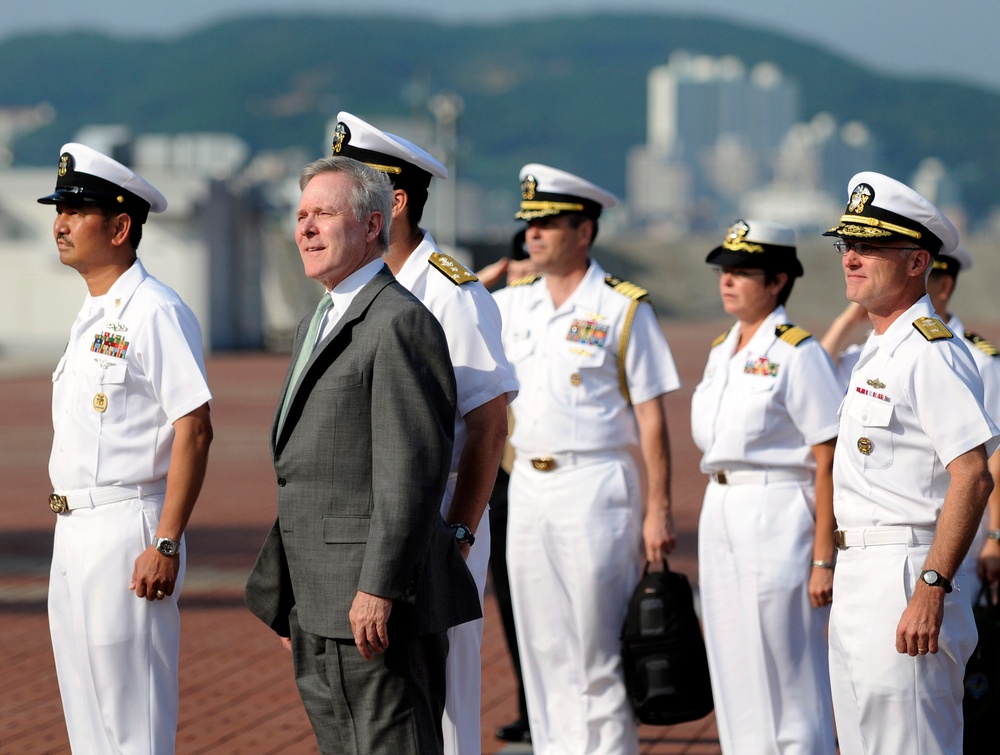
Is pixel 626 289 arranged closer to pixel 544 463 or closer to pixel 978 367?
pixel 544 463

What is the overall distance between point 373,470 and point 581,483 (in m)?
1.99

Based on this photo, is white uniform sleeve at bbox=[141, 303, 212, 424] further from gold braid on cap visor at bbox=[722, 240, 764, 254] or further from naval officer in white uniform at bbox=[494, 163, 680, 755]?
gold braid on cap visor at bbox=[722, 240, 764, 254]

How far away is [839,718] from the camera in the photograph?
143 inches

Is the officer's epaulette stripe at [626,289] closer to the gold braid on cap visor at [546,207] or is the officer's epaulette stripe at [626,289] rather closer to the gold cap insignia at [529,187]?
the gold braid on cap visor at [546,207]

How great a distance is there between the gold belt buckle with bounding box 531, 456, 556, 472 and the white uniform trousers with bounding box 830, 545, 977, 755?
1.61 m

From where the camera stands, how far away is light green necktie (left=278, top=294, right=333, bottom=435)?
10.5ft

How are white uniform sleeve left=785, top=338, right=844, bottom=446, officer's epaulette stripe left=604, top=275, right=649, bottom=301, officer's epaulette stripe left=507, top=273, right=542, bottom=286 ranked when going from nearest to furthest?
white uniform sleeve left=785, top=338, right=844, bottom=446, officer's epaulette stripe left=604, top=275, right=649, bottom=301, officer's epaulette stripe left=507, top=273, right=542, bottom=286

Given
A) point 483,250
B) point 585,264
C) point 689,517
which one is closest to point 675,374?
point 585,264

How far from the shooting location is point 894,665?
11.5 ft

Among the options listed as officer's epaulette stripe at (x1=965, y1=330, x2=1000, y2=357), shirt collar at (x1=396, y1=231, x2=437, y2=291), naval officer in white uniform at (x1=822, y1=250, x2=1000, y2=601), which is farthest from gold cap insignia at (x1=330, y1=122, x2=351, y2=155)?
officer's epaulette stripe at (x1=965, y1=330, x2=1000, y2=357)

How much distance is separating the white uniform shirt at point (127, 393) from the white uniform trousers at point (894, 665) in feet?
5.70

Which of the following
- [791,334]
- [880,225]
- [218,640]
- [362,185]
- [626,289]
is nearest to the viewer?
[362,185]

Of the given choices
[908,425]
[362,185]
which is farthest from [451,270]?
[908,425]

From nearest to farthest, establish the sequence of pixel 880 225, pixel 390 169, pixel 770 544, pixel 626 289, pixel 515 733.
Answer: pixel 880 225, pixel 390 169, pixel 770 544, pixel 626 289, pixel 515 733
